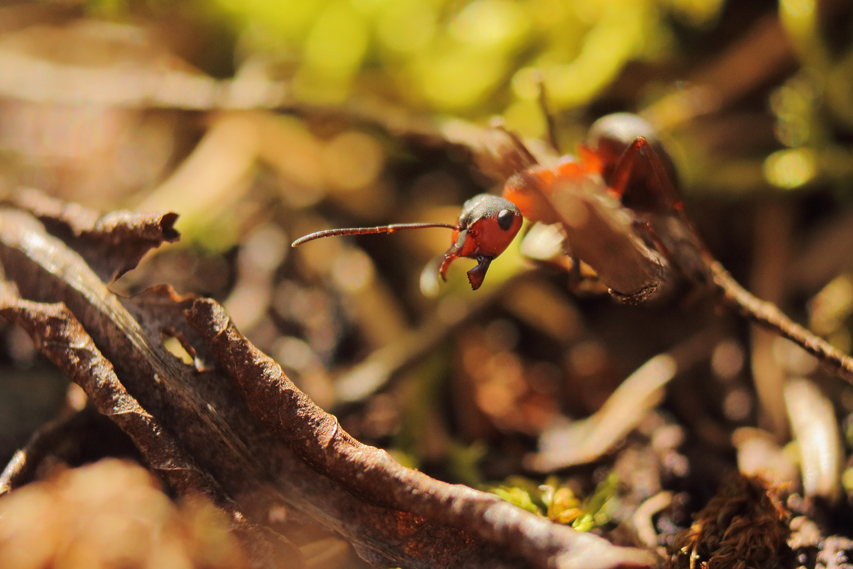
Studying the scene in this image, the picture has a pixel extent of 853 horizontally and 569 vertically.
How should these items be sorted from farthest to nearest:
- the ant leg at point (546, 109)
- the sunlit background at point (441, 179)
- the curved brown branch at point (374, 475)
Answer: the ant leg at point (546, 109) < the sunlit background at point (441, 179) < the curved brown branch at point (374, 475)

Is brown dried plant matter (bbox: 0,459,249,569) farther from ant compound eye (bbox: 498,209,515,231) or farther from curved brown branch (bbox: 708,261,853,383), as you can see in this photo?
curved brown branch (bbox: 708,261,853,383)

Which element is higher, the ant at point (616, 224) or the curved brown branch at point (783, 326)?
the ant at point (616, 224)

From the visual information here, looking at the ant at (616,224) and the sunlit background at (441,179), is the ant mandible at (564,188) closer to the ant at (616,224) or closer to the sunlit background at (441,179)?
the ant at (616,224)

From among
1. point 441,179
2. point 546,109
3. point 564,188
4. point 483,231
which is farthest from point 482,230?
point 441,179

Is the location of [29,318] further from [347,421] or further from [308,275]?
[308,275]

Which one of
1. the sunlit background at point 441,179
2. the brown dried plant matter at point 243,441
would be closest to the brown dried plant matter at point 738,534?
the sunlit background at point 441,179

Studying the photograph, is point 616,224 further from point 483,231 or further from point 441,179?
point 441,179
